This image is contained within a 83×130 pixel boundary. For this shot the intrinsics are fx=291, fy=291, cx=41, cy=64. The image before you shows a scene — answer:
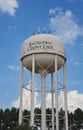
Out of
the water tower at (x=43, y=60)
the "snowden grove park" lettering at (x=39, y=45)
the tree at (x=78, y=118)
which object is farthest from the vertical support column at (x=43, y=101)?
the tree at (x=78, y=118)

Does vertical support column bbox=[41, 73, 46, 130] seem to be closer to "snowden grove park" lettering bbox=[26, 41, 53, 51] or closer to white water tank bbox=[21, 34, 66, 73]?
white water tank bbox=[21, 34, 66, 73]

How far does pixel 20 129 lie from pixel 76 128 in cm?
2841

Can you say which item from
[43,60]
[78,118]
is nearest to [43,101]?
[43,60]

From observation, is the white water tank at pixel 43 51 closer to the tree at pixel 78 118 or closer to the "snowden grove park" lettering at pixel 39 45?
the "snowden grove park" lettering at pixel 39 45

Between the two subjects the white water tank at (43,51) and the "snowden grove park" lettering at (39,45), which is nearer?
the white water tank at (43,51)

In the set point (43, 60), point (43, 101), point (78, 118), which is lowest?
point (78, 118)

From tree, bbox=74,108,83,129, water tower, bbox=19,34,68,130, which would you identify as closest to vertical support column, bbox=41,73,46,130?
water tower, bbox=19,34,68,130

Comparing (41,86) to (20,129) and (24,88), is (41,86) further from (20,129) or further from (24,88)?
(20,129)

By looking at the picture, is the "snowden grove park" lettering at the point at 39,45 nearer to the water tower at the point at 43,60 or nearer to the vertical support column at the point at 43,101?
the water tower at the point at 43,60

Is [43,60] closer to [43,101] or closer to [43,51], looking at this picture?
[43,51]

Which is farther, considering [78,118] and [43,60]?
[78,118]

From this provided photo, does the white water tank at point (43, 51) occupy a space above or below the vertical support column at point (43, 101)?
above

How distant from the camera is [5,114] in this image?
55.1m

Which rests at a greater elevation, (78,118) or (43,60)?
(43,60)
